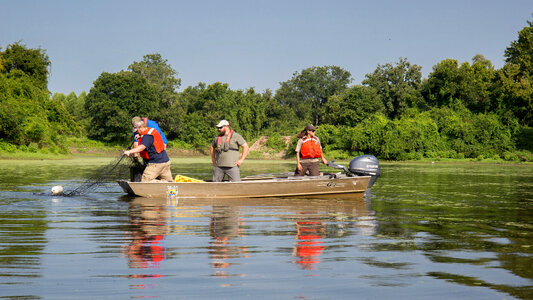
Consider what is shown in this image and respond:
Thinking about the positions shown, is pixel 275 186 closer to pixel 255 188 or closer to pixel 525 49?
pixel 255 188

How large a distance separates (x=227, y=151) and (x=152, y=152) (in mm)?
1775

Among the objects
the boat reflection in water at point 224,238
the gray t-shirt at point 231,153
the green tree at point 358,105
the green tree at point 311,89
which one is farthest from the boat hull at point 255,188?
the green tree at point 311,89

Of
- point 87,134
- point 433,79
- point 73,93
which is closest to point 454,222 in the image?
point 433,79

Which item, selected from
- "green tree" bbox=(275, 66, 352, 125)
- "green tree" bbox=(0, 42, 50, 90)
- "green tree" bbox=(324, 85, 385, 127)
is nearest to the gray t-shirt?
"green tree" bbox=(0, 42, 50, 90)

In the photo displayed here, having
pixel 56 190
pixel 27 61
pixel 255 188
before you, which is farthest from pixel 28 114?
pixel 255 188

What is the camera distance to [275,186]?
14773 millimetres

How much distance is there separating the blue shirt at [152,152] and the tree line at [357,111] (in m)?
34.0

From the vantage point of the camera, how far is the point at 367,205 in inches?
543

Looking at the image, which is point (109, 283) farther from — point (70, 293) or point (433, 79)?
point (433, 79)

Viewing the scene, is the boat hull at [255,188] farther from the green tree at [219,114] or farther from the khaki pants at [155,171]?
the green tree at [219,114]

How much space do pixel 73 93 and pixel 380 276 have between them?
106485 mm

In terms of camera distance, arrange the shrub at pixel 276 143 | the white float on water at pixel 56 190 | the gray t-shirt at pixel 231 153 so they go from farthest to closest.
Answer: the shrub at pixel 276 143
the white float on water at pixel 56 190
the gray t-shirt at pixel 231 153

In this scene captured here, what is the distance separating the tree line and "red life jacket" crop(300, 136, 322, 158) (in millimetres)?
34731

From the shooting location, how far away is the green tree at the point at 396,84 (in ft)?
224
